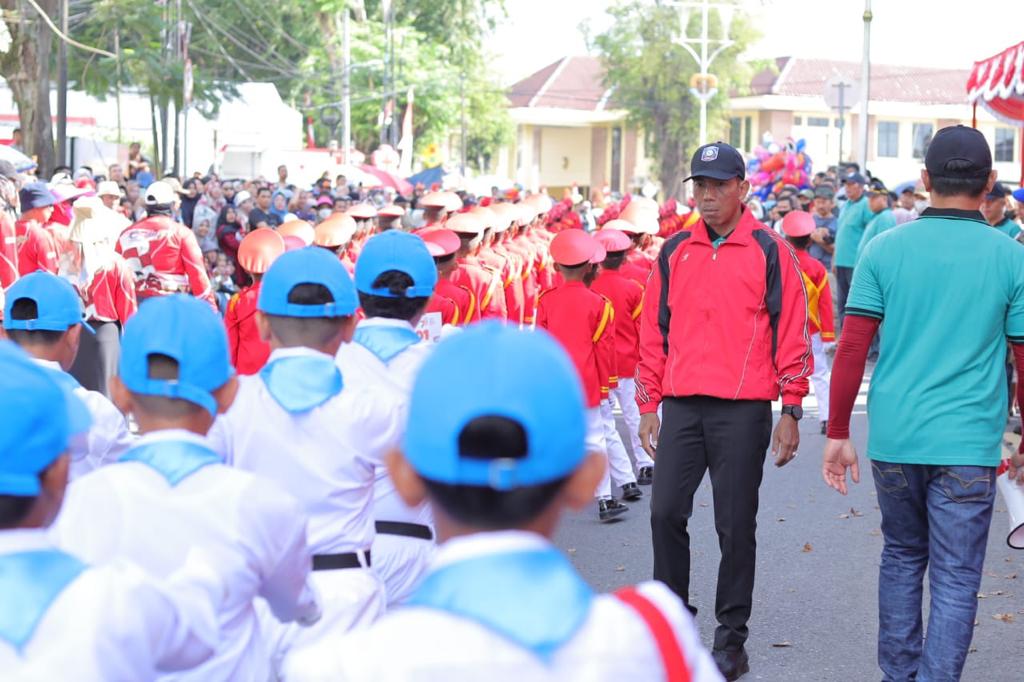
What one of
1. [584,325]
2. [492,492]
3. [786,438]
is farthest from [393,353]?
[584,325]

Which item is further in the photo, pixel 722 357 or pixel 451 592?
pixel 722 357

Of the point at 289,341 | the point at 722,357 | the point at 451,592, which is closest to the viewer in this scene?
the point at 451,592

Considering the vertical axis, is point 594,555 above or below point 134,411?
below

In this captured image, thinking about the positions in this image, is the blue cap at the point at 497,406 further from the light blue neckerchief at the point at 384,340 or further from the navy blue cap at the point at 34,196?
the navy blue cap at the point at 34,196

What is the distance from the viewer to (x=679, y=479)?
18.9 feet

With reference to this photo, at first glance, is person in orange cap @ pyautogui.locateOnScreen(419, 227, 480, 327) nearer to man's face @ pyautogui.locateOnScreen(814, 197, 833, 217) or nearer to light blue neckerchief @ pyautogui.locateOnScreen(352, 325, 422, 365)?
light blue neckerchief @ pyautogui.locateOnScreen(352, 325, 422, 365)

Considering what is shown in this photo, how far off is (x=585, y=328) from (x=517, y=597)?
7287 mm

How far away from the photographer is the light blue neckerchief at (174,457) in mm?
3027

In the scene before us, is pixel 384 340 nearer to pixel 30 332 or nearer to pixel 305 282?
pixel 305 282

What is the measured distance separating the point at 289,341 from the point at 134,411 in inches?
34.8

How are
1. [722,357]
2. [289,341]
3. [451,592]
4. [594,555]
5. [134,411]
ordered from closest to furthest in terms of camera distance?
[451,592] → [134,411] → [289,341] → [722,357] → [594,555]

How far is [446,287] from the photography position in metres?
9.74

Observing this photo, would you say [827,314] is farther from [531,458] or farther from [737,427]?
[531,458]

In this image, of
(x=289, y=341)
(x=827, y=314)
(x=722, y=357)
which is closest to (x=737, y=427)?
(x=722, y=357)
